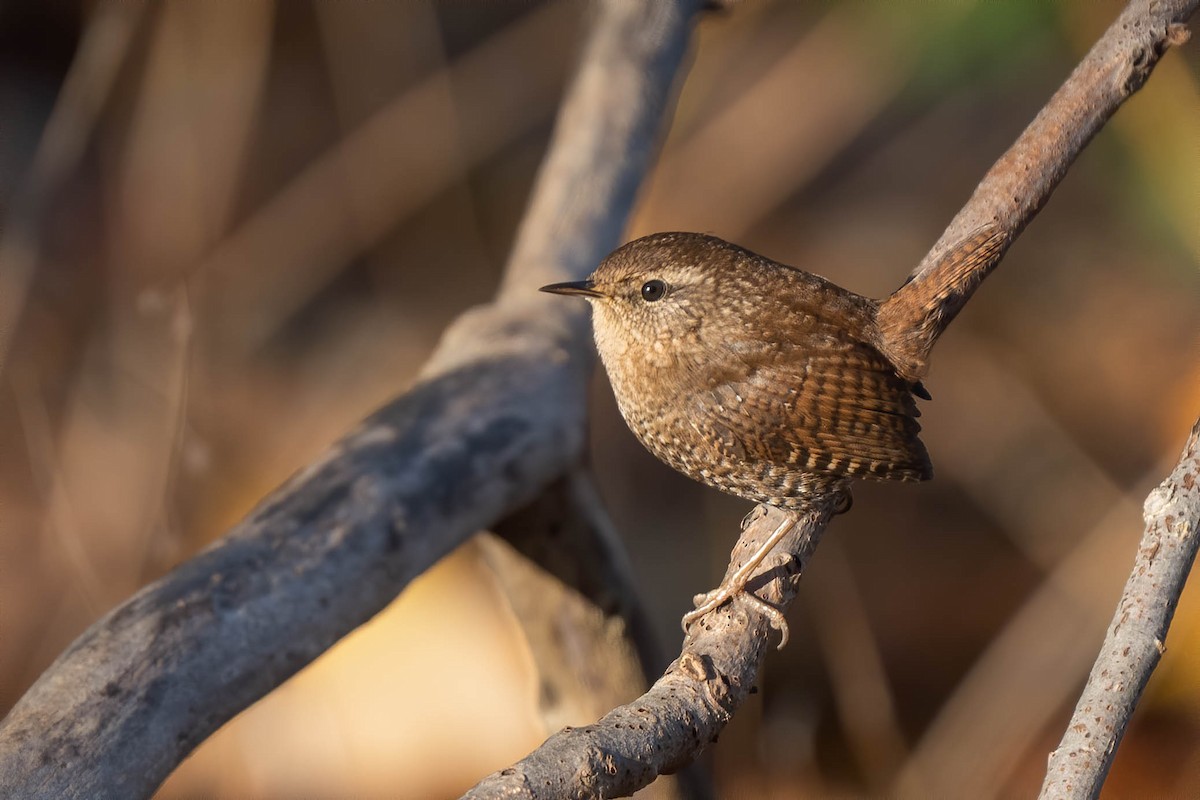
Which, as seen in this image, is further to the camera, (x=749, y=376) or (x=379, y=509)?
(x=379, y=509)

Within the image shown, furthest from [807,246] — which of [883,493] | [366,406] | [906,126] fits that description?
[366,406]

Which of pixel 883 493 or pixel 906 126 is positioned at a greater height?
pixel 906 126

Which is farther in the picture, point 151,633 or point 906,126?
point 906,126

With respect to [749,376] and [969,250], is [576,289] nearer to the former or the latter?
[749,376]

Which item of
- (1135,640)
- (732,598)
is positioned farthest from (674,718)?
(1135,640)

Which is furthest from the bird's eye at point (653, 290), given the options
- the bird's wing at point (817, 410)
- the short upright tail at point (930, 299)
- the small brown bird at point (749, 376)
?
the short upright tail at point (930, 299)

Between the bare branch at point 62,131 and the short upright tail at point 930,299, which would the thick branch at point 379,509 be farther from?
the bare branch at point 62,131

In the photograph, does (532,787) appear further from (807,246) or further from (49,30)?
(49,30)
